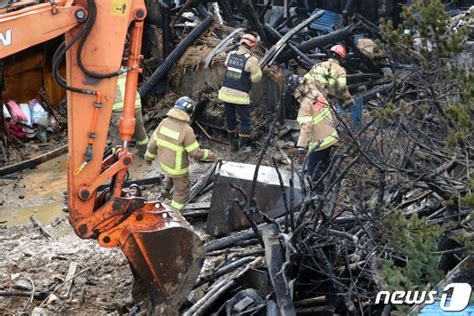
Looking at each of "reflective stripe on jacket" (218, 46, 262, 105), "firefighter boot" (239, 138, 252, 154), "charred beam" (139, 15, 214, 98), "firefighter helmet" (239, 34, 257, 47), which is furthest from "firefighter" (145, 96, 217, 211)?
"charred beam" (139, 15, 214, 98)

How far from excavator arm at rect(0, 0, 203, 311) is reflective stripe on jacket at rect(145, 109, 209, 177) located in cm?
254

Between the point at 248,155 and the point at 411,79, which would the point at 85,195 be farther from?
the point at 248,155

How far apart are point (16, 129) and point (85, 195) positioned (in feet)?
22.8

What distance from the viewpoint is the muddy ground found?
8.16 metres

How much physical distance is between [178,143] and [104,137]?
116 inches

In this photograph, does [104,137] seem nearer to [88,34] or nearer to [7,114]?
[88,34]

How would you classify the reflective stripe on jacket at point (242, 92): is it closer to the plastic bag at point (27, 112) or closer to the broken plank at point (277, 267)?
the plastic bag at point (27, 112)

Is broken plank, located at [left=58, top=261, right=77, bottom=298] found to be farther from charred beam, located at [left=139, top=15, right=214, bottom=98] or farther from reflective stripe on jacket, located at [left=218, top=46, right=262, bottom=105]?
charred beam, located at [left=139, top=15, right=214, bottom=98]

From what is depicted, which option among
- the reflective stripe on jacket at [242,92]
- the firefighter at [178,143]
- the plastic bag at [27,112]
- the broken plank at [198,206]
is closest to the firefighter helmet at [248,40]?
the reflective stripe on jacket at [242,92]

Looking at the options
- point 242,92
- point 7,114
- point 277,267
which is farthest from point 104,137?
point 7,114

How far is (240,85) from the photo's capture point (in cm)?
1205

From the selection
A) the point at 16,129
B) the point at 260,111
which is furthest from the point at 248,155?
the point at 16,129

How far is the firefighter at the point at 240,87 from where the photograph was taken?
39.1 ft

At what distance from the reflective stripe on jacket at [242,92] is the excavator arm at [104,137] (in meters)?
4.90
